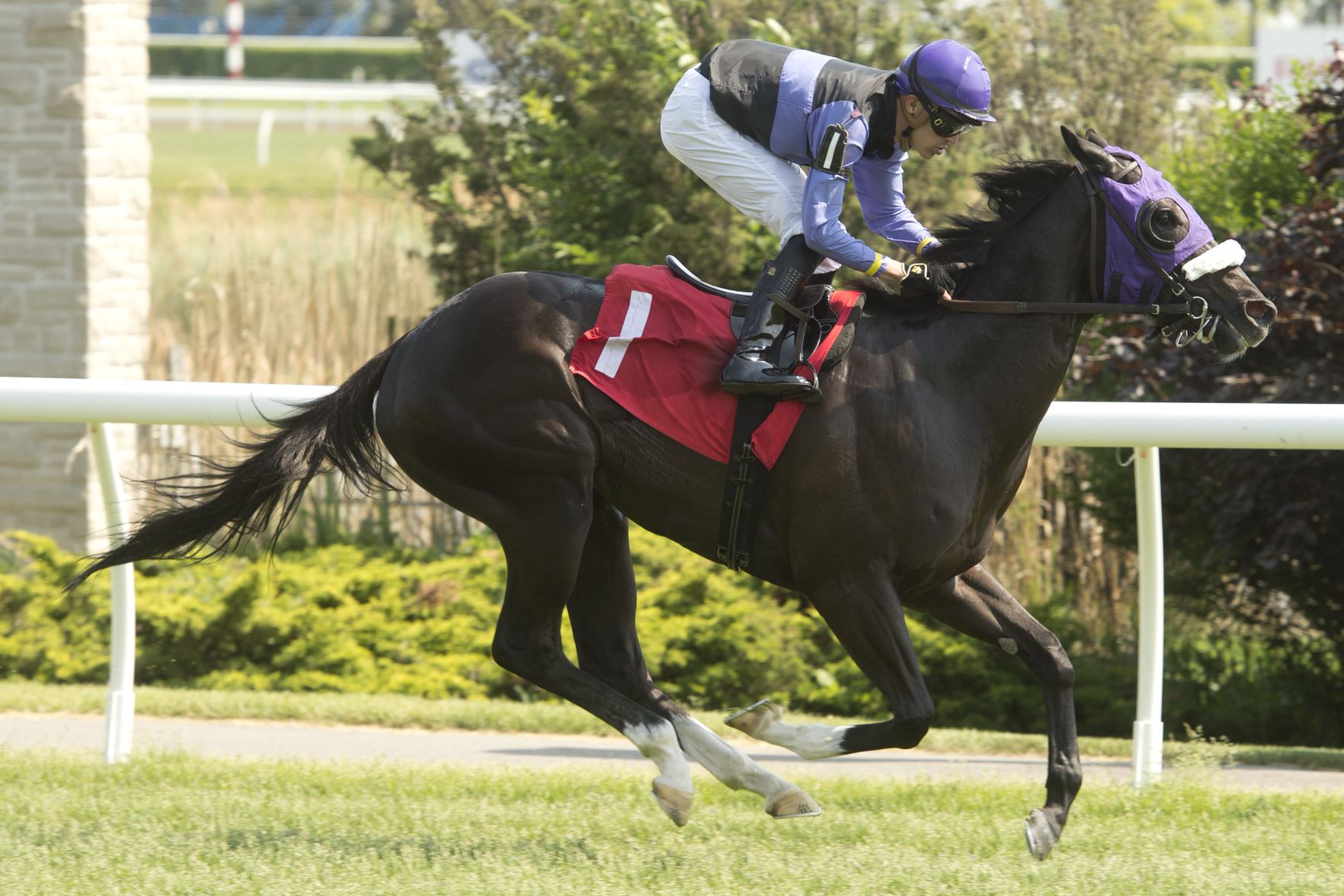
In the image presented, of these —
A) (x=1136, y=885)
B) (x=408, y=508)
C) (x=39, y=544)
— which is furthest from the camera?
(x=408, y=508)

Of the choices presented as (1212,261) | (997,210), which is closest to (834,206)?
(997,210)

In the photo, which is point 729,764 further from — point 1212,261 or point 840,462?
point 1212,261

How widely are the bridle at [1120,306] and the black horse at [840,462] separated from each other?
0.06 ft

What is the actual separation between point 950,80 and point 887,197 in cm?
42

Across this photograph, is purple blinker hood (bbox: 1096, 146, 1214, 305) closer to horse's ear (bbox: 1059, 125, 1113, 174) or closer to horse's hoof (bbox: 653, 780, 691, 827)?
horse's ear (bbox: 1059, 125, 1113, 174)

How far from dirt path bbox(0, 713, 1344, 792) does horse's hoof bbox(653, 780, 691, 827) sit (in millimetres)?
1156

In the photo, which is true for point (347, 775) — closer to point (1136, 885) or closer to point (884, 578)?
point (884, 578)

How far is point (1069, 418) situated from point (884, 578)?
3.63ft

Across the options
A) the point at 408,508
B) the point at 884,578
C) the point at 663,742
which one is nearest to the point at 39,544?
the point at 408,508

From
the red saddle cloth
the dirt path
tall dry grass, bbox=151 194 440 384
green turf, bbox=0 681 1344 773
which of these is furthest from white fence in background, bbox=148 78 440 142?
the red saddle cloth

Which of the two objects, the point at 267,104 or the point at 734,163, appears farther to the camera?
the point at 267,104

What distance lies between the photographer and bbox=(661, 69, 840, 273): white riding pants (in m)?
4.12

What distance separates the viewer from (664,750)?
13.1 feet

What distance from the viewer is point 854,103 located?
3.92 m
